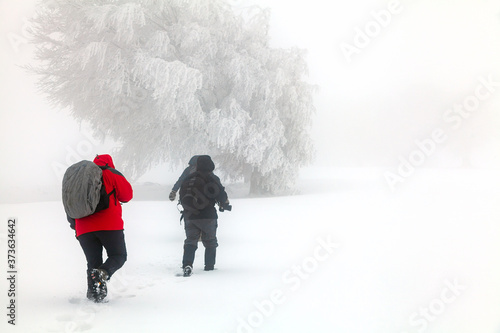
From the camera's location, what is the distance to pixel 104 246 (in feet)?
13.9

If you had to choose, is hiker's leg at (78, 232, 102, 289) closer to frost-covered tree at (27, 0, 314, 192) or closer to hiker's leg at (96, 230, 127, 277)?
hiker's leg at (96, 230, 127, 277)

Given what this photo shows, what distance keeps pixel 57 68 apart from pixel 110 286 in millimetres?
14050

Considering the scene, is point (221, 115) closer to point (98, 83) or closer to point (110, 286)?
point (98, 83)

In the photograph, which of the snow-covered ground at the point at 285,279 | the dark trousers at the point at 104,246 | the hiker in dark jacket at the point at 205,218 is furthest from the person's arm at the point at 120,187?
the hiker in dark jacket at the point at 205,218

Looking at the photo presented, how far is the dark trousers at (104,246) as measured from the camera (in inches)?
165

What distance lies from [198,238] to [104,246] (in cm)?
149

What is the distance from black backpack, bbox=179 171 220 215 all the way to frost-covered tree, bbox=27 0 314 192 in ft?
30.7

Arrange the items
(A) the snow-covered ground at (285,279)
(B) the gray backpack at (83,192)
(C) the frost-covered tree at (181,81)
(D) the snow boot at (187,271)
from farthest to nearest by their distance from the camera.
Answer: (C) the frost-covered tree at (181,81), (D) the snow boot at (187,271), (B) the gray backpack at (83,192), (A) the snow-covered ground at (285,279)

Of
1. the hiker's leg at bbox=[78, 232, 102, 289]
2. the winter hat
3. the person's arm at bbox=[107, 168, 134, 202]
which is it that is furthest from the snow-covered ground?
the winter hat

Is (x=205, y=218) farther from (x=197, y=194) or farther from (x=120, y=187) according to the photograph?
(x=120, y=187)

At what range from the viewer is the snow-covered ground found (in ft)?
12.8

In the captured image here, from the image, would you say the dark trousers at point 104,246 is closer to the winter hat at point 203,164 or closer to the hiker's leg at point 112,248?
the hiker's leg at point 112,248

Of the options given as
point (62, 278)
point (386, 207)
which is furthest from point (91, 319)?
point (386, 207)

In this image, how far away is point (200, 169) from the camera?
5.55 metres
